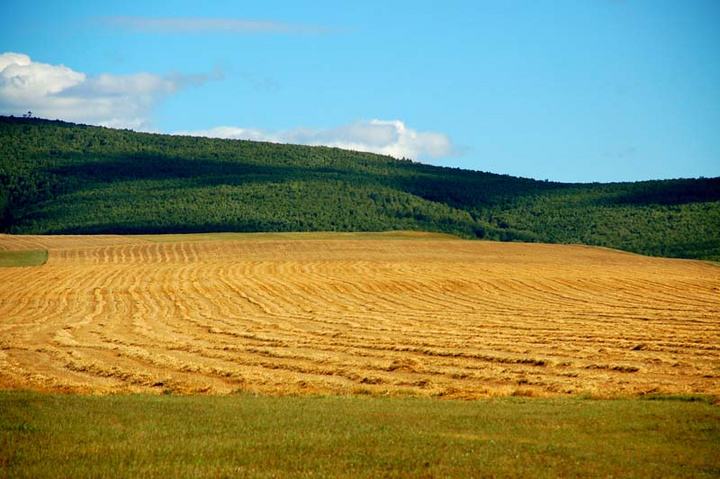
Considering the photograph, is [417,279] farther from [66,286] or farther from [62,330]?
[62,330]

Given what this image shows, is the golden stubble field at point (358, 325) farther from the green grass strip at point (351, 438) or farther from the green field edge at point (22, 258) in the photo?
the green grass strip at point (351, 438)

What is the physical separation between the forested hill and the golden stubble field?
1915 inches

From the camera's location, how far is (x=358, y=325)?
3916 cm

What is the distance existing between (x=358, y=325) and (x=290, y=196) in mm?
108723

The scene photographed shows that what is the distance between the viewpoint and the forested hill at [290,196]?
5044 inches

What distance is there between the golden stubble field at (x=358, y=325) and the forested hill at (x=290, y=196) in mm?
48636

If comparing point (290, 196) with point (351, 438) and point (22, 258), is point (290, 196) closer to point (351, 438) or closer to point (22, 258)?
point (22, 258)

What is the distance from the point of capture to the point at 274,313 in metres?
45.0

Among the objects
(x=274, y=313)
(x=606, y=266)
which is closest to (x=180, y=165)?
(x=606, y=266)

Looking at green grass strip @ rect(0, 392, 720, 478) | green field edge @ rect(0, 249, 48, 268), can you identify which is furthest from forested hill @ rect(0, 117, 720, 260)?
green grass strip @ rect(0, 392, 720, 478)

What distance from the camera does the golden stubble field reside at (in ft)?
85.8

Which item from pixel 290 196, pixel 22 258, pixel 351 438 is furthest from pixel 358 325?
pixel 290 196

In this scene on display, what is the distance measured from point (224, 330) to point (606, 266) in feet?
150

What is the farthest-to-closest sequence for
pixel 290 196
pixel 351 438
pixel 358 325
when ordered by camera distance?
pixel 290 196 < pixel 358 325 < pixel 351 438
